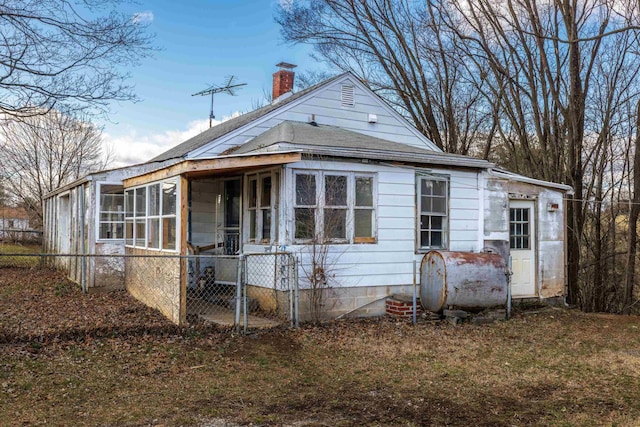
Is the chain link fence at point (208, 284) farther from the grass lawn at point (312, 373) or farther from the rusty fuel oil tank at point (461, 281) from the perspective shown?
the rusty fuel oil tank at point (461, 281)

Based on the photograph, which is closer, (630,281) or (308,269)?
(308,269)

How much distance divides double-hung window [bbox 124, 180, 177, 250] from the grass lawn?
4.39 ft

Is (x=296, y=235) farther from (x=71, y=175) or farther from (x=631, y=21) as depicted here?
(x=71, y=175)

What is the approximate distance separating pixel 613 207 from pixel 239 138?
13431 millimetres

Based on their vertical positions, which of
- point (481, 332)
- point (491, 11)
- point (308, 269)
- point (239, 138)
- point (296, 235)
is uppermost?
point (491, 11)

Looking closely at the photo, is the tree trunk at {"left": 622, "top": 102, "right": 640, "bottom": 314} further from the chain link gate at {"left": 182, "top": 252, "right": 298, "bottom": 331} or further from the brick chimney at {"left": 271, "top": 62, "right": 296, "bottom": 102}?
the chain link gate at {"left": 182, "top": 252, "right": 298, "bottom": 331}

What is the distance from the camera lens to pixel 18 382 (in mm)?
5328

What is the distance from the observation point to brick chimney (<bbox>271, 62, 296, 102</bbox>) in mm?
14273

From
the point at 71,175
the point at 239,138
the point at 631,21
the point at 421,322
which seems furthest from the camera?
the point at 71,175

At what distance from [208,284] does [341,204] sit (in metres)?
3.59

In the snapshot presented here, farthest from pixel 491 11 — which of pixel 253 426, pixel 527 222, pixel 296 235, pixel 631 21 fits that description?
pixel 253 426

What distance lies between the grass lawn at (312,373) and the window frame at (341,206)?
58.0 inches

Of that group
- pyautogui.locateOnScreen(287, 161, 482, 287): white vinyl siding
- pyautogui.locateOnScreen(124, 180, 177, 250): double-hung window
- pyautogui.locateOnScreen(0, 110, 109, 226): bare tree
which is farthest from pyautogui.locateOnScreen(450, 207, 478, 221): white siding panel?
pyautogui.locateOnScreen(0, 110, 109, 226): bare tree

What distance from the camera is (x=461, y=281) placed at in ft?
29.4
